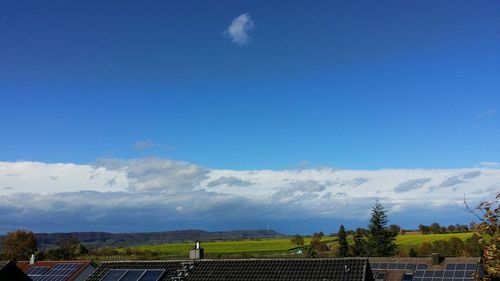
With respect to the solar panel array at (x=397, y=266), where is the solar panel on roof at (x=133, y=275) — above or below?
above

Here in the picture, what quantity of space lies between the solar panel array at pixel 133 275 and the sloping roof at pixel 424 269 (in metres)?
21.7

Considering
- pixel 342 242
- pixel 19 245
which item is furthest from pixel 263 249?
pixel 19 245

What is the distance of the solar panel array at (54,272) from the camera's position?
1834 inches

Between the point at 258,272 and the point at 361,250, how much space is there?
207 ft

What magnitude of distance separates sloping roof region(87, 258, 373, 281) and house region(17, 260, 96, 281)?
719 inches

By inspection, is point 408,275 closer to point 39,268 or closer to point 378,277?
point 378,277

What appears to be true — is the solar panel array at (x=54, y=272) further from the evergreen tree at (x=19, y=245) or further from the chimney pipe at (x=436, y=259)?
the evergreen tree at (x=19, y=245)

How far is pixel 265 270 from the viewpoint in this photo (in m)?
26.9

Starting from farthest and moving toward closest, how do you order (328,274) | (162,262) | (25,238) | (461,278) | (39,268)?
(25,238) < (39,268) < (461,278) < (162,262) < (328,274)

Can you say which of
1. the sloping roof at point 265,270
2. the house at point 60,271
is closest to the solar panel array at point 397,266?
the sloping roof at point 265,270

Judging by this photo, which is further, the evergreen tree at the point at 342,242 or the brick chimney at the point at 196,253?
the evergreen tree at the point at 342,242

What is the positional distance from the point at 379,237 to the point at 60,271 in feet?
177

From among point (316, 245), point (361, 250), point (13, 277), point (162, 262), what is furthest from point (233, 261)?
point (316, 245)

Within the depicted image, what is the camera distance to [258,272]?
26906 millimetres
